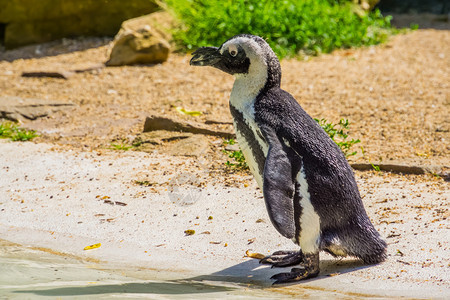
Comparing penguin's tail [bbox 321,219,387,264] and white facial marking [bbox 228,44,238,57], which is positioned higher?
white facial marking [bbox 228,44,238,57]

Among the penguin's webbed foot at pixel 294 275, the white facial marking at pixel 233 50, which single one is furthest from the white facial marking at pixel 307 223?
the white facial marking at pixel 233 50

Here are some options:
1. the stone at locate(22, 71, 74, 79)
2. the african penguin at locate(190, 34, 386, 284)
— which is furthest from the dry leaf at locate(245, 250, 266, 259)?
the stone at locate(22, 71, 74, 79)

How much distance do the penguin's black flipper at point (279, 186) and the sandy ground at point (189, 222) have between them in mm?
366

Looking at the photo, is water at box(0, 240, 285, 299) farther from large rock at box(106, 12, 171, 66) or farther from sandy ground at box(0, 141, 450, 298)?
large rock at box(106, 12, 171, 66)

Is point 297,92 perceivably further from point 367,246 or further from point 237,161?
point 367,246

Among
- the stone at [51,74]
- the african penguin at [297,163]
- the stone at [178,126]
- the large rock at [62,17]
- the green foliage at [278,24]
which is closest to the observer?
the african penguin at [297,163]

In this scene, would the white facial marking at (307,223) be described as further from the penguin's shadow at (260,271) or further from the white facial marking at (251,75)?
the white facial marking at (251,75)

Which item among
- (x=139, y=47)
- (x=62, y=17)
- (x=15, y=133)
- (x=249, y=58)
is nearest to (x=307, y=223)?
(x=249, y=58)

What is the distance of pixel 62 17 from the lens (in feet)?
34.3

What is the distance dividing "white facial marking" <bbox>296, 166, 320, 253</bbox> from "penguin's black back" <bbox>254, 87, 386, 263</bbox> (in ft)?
0.07

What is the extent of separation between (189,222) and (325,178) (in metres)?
1.14

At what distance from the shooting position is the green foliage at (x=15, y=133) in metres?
5.84

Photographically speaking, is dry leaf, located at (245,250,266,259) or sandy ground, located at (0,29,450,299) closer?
sandy ground, located at (0,29,450,299)

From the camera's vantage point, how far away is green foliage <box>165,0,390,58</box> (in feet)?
29.0
